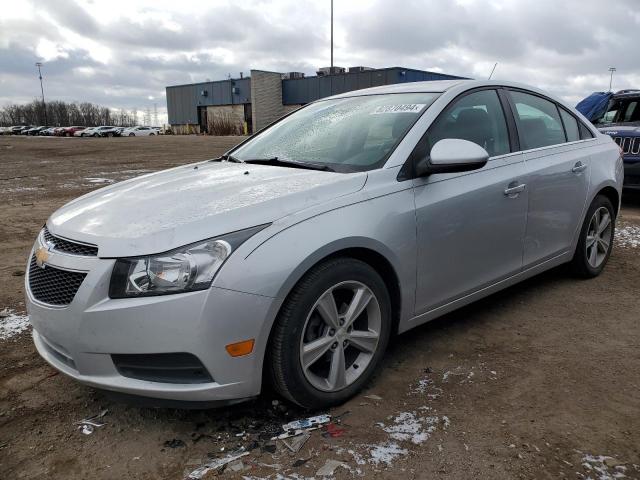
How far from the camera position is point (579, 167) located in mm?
4141

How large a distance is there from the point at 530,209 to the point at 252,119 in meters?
53.8

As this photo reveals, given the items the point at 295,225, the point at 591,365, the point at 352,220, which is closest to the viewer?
the point at 295,225

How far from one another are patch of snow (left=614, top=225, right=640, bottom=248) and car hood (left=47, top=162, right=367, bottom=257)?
444 centimetres

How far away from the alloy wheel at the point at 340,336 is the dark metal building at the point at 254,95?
140 feet

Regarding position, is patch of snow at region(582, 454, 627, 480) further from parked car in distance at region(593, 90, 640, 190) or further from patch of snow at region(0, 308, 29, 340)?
parked car in distance at region(593, 90, 640, 190)

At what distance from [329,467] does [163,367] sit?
0.81 meters

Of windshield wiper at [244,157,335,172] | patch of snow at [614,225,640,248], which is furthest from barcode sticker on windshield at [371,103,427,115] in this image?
patch of snow at [614,225,640,248]

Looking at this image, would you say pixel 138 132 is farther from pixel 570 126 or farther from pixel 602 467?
pixel 602 467

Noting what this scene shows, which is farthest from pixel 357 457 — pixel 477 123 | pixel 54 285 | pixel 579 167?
pixel 579 167

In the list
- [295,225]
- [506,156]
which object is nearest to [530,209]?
[506,156]

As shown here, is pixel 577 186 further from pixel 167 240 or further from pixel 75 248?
pixel 75 248

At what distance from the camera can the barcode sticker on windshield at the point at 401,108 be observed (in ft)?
10.8

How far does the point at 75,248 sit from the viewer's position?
95.9 inches

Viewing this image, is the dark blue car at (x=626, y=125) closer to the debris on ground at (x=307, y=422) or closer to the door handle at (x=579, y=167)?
the door handle at (x=579, y=167)
